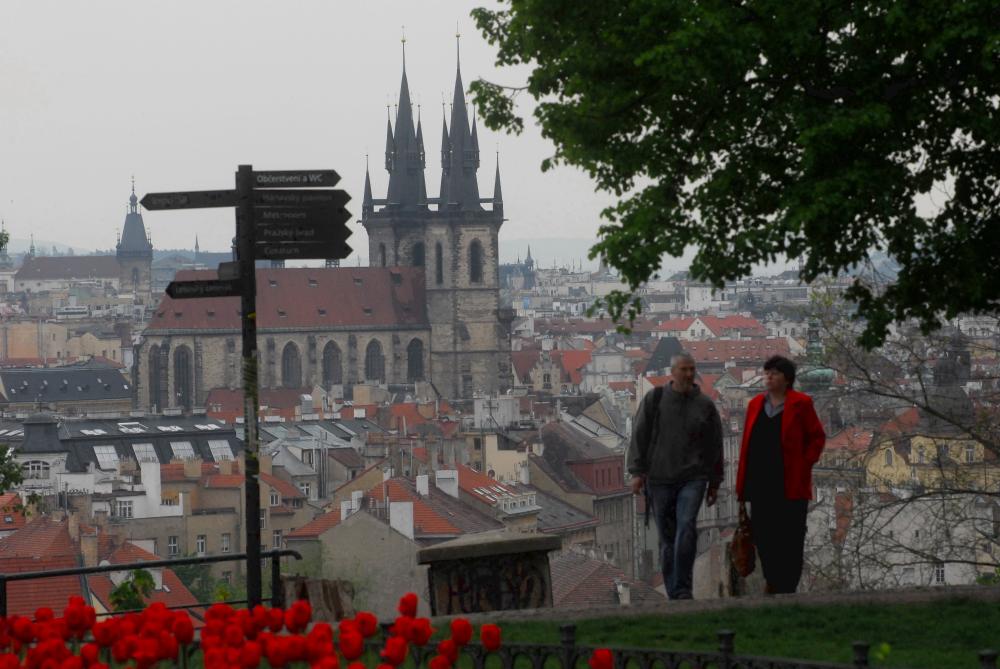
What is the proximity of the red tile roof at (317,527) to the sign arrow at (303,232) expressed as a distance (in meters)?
44.4

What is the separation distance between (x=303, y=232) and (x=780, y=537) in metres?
2.90

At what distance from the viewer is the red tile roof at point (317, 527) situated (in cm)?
5650

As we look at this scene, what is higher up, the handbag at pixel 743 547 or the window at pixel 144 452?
Result: the window at pixel 144 452

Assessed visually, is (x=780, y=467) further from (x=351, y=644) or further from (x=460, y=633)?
(x=351, y=644)

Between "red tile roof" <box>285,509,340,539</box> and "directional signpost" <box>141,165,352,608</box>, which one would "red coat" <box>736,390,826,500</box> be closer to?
"directional signpost" <box>141,165,352,608</box>

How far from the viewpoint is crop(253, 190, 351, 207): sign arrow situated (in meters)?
10.6

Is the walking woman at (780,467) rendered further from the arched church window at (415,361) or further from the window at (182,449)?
the arched church window at (415,361)

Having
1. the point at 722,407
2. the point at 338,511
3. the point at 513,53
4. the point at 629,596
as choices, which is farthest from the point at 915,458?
the point at 722,407

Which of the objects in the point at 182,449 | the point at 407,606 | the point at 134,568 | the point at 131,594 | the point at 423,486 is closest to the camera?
the point at 407,606

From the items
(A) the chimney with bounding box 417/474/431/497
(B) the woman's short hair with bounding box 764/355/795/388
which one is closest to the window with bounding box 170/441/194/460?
(A) the chimney with bounding box 417/474/431/497

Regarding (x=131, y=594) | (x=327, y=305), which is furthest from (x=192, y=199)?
(x=327, y=305)

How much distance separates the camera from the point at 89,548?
5278 centimetres

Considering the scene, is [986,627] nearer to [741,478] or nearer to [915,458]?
[741,478]

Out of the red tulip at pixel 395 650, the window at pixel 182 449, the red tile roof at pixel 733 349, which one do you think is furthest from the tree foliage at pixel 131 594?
the red tile roof at pixel 733 349
